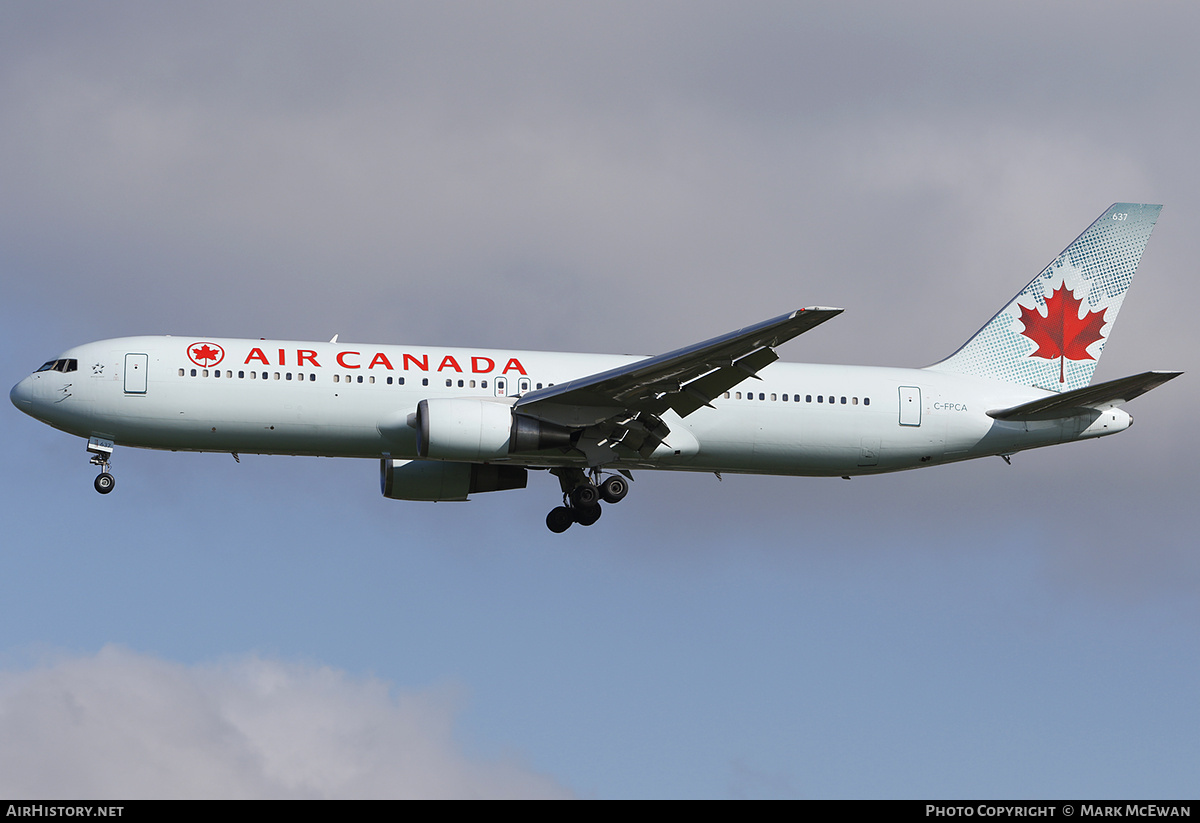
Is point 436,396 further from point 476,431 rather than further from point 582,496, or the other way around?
point 582,496

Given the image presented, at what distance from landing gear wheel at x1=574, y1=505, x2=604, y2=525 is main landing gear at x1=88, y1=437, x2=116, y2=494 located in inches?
501

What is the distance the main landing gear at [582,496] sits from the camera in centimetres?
4262

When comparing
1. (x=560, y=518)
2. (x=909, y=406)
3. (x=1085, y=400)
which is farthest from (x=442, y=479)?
(x=1085, y=400)

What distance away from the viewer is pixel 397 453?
40.1m

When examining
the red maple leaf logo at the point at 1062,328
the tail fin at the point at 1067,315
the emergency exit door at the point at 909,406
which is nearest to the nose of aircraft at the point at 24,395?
the emergency exit door at the point at 909,406

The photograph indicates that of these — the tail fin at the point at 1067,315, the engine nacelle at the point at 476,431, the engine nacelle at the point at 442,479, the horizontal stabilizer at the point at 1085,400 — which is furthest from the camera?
the tail fin at the point at 1067,315

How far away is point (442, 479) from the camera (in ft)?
146

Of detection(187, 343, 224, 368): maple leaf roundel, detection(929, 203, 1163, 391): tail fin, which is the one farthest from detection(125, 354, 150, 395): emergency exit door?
detection(929, 203, 1163, 391): tail fin

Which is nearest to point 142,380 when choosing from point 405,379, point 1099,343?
point 405,379

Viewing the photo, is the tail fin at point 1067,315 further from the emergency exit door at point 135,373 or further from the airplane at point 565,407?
the emergency exit door at point 135,373

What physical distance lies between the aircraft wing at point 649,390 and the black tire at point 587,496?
1.51m

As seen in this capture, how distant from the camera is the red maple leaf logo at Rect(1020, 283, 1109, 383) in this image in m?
46.4
